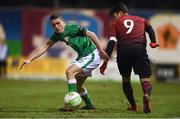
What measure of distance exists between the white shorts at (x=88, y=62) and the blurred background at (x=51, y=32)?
16.5 m

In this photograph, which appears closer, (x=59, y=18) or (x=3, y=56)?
(x=59, y=18)

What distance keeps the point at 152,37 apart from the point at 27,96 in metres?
6.00

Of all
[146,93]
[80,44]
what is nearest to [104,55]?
[80,44]

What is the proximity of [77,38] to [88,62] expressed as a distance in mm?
543

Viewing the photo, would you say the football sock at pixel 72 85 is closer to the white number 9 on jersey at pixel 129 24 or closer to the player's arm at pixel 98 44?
the player's arm at pixel 98 44

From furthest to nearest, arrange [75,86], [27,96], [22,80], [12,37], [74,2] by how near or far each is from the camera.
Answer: [74,2]
[12,37]
[22,80]
[27,96]
[75,86]

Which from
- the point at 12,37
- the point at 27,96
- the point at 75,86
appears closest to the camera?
the point at 75,86

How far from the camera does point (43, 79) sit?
99.7 ft

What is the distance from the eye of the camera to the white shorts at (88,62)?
44.6 ft

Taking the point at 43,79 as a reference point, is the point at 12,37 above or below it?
above

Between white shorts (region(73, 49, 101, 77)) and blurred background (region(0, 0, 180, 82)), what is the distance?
54.1 feet

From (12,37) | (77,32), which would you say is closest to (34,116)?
(77,32)

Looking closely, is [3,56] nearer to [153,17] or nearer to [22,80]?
[22,80]

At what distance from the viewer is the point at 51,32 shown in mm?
31250
